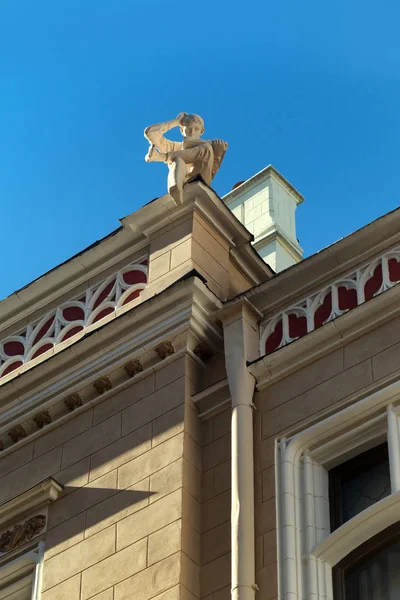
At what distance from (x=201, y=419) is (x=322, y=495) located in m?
1.41

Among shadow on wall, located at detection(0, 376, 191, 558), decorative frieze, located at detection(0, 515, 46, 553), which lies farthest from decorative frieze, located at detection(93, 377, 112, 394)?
decorative frieze, located at detection(0, 515, 46, 553)

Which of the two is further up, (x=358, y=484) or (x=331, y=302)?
(x=331, y=302)

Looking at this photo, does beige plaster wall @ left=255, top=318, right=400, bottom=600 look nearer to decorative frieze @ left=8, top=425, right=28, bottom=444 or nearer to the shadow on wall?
the shadow on wall

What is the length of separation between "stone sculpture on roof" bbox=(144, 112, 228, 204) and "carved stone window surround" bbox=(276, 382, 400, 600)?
11.5ft

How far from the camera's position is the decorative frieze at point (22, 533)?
12.0m

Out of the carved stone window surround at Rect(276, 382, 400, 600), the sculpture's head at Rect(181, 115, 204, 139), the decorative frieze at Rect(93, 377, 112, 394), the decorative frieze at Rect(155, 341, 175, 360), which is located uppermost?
the sculpture's head at Rect(181, 115, 204, 139)

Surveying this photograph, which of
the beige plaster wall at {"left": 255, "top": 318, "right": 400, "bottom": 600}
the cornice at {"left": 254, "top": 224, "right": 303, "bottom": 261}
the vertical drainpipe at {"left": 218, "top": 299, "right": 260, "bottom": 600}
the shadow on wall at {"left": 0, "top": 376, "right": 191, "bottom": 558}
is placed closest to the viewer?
the vertical drainpipe at {"left": 218, "top": 299, "right": 260, "bottom": 600}

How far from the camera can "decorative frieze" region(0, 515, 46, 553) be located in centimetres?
1202

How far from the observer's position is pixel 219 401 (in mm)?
11867

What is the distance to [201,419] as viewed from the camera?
38.9ft

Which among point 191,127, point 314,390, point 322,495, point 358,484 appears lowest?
point 322,495

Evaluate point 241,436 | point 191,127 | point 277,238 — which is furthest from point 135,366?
point 277,238

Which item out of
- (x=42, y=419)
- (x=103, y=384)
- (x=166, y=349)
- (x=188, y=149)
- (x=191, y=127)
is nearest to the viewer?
(x=166, y=349)

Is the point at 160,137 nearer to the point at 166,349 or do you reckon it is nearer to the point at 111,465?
the point at 166,349
